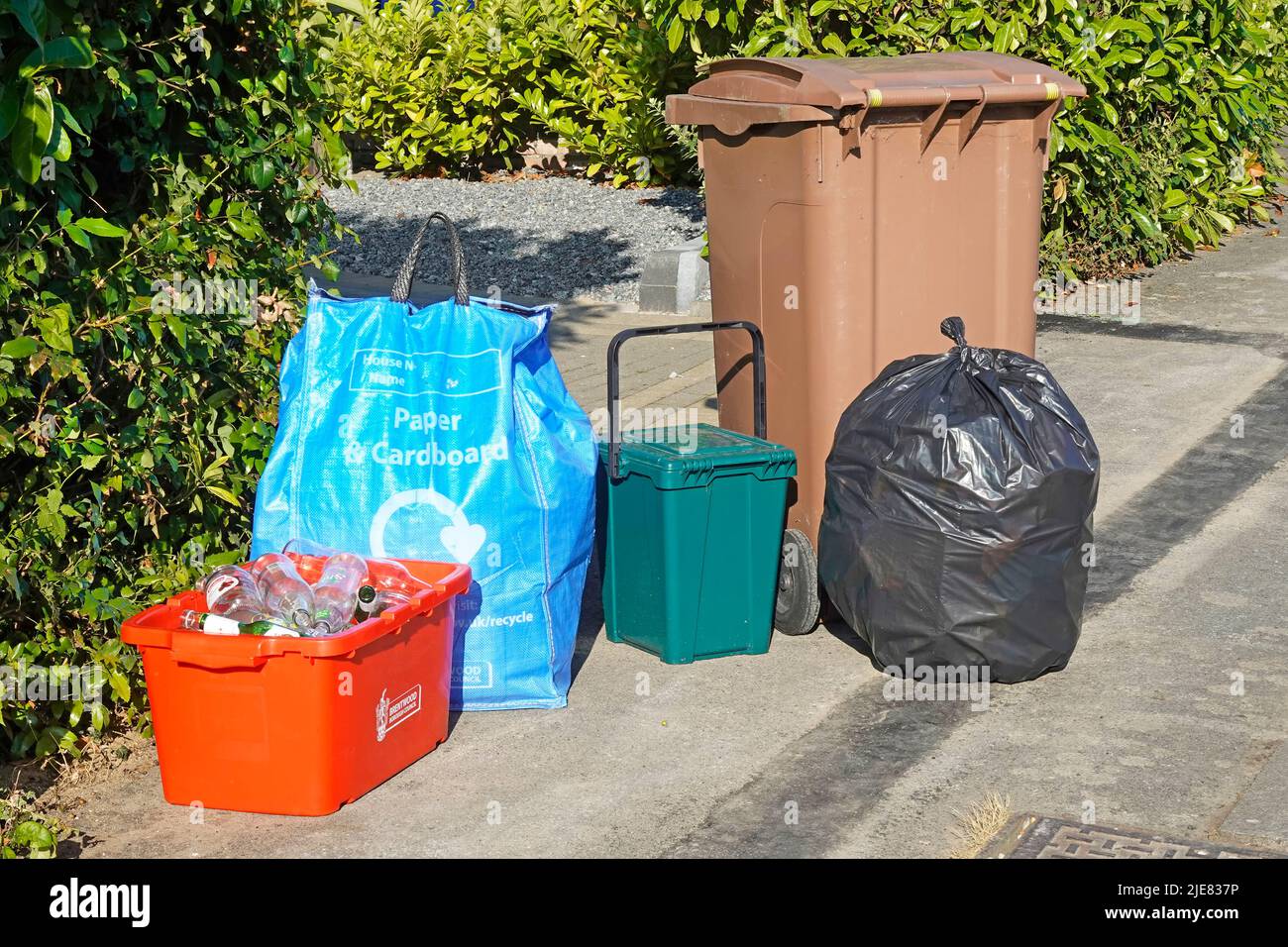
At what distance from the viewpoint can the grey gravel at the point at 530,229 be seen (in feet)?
33.5

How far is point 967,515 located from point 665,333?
1286 mm

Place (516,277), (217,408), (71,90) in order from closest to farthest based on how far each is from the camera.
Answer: (71,90)
(217,408)
(516,277)

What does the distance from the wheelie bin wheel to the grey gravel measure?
16.2ft

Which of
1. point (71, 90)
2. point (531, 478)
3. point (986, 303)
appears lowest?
point (531, 478)

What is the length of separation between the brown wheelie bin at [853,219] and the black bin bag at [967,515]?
0.37 m

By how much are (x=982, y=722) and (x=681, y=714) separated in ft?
2.84

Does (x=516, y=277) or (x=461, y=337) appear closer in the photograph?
(x=461, y=337)

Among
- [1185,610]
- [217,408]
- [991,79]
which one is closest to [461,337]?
[217,408]

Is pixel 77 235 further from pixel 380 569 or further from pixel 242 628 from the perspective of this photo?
pixel 380 569

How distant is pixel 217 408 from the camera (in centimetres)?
454

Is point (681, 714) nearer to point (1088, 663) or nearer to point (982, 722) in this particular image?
point (982, 722)

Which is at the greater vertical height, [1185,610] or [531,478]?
[531,478]

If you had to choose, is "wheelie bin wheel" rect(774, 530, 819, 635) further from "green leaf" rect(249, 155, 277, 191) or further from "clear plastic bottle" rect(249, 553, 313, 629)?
"green leaf" rect(249, 155, 277, 191)
